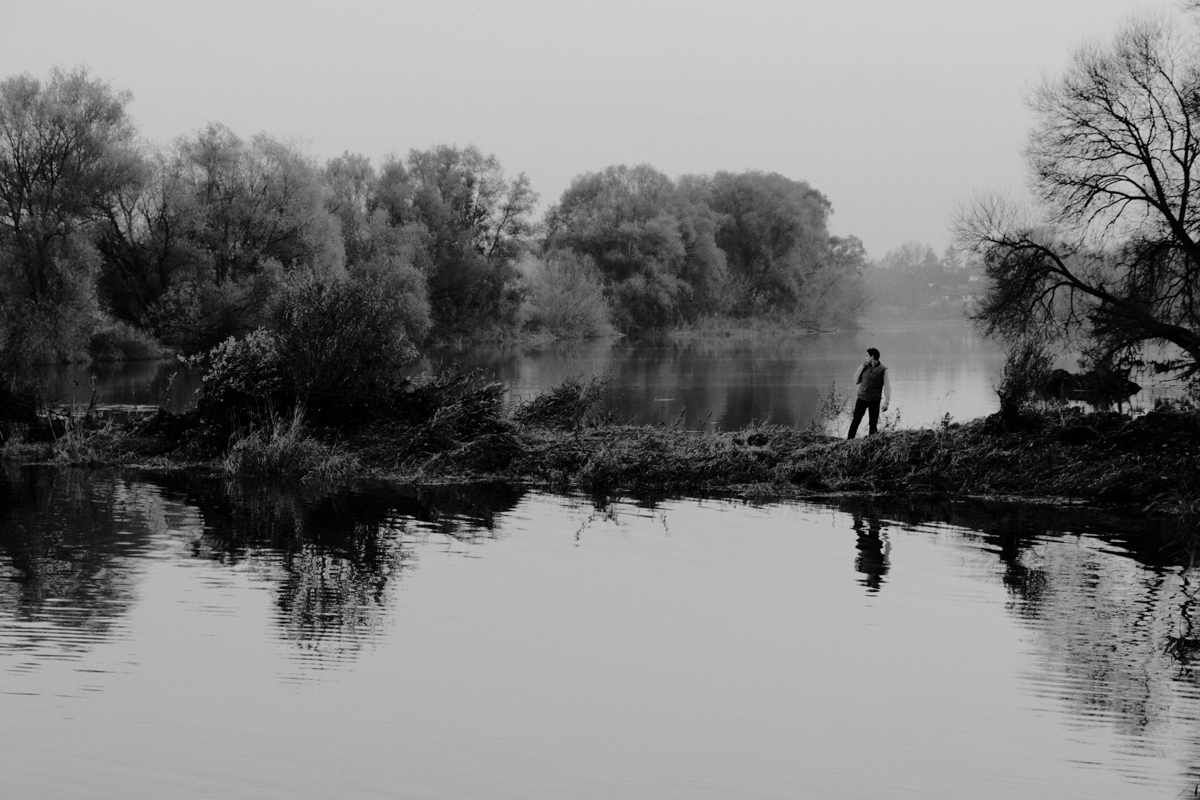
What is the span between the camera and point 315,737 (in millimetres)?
8180

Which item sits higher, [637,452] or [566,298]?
[566,298]

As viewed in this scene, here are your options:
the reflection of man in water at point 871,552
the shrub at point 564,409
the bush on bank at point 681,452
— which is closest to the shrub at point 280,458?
the bush on bank at point 681,452

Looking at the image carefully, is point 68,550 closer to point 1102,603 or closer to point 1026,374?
point 1102,603

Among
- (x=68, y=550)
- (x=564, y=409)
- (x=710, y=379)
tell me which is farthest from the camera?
(x=710, y=379)

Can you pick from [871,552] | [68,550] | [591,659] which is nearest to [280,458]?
[68,550]

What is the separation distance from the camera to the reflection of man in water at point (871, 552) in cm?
1340

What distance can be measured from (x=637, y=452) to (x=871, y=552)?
6.67 meters

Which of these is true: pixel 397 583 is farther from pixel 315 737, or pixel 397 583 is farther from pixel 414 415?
Answer: pixel 414 415

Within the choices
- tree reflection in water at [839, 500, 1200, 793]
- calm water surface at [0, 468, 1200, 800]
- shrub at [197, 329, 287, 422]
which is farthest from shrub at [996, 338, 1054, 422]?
shrub at [197, 329, 287, 422]

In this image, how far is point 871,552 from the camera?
14977 mm

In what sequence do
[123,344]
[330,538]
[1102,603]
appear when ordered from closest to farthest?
1. [1102,603]
2. [330,538]
3. [123,344]

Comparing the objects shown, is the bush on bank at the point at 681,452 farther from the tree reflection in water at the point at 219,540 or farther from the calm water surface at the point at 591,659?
the calm water surface at the point at 591,659

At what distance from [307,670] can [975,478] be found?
506 inches

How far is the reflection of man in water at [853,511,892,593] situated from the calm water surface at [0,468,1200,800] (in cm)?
6
